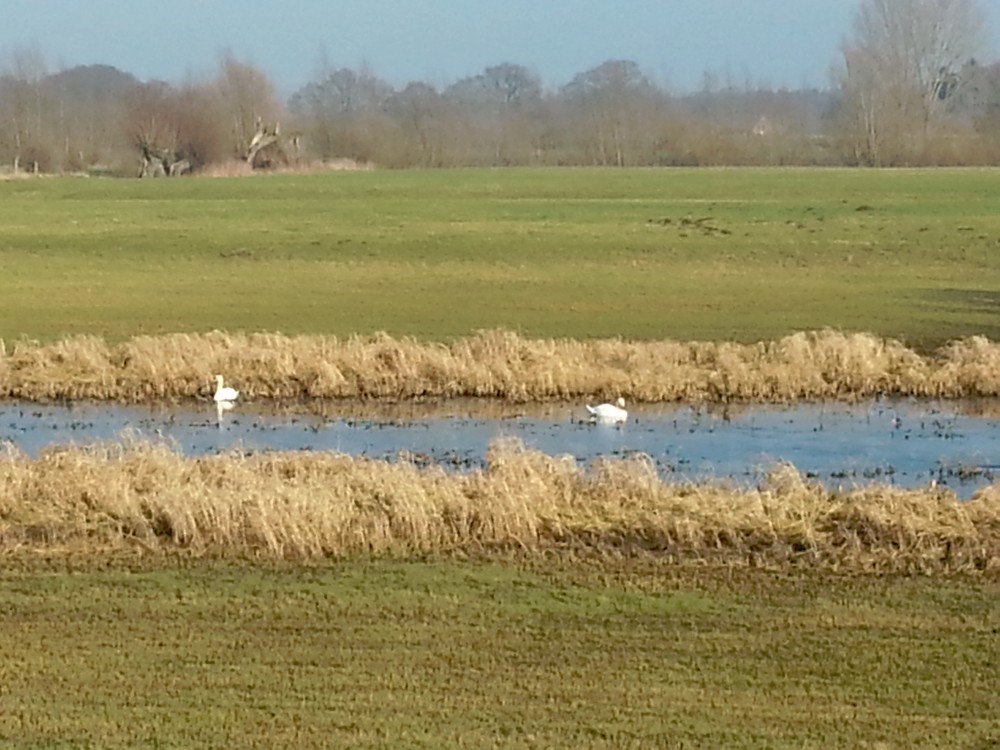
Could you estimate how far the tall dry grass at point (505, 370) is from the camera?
25875 millimetres

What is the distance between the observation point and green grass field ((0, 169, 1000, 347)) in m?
33.8

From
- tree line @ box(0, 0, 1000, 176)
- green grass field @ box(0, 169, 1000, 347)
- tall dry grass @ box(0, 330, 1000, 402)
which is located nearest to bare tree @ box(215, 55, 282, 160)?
tree line @ box(0, 0, 1000, 176)

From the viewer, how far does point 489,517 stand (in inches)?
611

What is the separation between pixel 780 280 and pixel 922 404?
16.3m

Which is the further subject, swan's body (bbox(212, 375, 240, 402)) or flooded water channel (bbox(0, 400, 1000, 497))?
swan's body (bbox(212, 375, 240, 402))

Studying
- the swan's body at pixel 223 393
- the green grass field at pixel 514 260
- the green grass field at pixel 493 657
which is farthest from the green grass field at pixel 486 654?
the green grass field at pixel 514 260

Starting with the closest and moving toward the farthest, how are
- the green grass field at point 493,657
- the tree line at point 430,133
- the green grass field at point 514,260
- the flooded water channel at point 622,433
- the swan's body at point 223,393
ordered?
the green grass field at point 493,657, the flooded water channel at point 622,433, the swan's body at point 223,393, the green grass field at point 514,260, the tree line at point 430,133

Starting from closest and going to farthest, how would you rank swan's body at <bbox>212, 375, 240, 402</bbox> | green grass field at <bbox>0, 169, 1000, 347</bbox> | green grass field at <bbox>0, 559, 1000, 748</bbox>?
1. green grass field at <bbox>0, 559, 1000, 748</bbox>
2. swan's body at <bbox>212, 375, 240, 402</bbox>
3. green grass field at <bbox>0, 169, 1000, 347</bbox>

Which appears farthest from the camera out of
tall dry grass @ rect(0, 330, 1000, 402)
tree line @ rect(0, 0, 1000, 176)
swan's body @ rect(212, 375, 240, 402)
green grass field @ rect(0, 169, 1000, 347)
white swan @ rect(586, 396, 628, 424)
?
tree line @ rect(0, 0, 1000, 176)

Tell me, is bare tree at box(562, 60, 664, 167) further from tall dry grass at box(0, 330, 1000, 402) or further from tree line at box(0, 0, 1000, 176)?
tall dry grass at box(0, 330, 1000, 402)

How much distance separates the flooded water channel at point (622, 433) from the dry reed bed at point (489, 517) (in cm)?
281

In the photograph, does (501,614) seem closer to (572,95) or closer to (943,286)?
(943,286)

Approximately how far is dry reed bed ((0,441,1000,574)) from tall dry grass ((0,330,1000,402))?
8781 millimetres

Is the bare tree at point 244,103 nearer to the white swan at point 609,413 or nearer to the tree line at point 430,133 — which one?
the tree line at point 430,133
